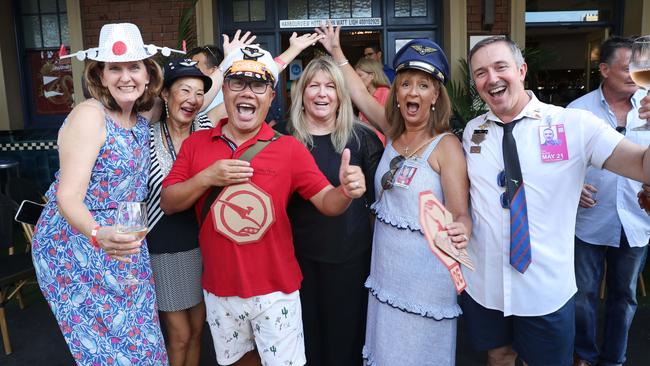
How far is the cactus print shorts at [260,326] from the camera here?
2.18m

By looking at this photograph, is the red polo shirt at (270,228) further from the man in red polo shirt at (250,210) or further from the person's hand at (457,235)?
the person's hand at (457,235)

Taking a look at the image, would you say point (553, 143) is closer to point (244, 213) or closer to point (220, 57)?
point (244, 213)

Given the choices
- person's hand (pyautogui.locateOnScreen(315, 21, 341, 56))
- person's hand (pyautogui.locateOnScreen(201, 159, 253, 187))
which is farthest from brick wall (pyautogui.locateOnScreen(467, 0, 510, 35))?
person's hand (pyautogui.locateOnScreen(201, 159, 253, 187))

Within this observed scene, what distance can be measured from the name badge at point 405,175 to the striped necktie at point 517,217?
0.41m

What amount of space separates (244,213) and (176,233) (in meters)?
0.55

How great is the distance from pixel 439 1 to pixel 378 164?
16.8 feet

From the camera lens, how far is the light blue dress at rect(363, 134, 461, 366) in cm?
225

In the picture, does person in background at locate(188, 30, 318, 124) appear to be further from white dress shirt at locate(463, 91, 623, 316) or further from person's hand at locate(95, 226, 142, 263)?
white dress shirt at locate(463, 91, 623, 316)

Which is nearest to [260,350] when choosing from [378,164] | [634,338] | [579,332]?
[378,164]

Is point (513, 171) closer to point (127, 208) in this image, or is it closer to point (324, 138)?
point (324, 138)

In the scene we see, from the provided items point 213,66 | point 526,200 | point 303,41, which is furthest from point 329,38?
point 526,200

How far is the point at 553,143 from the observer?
2.02 meters

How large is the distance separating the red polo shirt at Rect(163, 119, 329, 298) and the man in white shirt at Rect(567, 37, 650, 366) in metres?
1.80

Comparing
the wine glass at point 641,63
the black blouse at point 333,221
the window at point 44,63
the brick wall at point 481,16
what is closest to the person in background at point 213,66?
the black blouse at point 333,221
